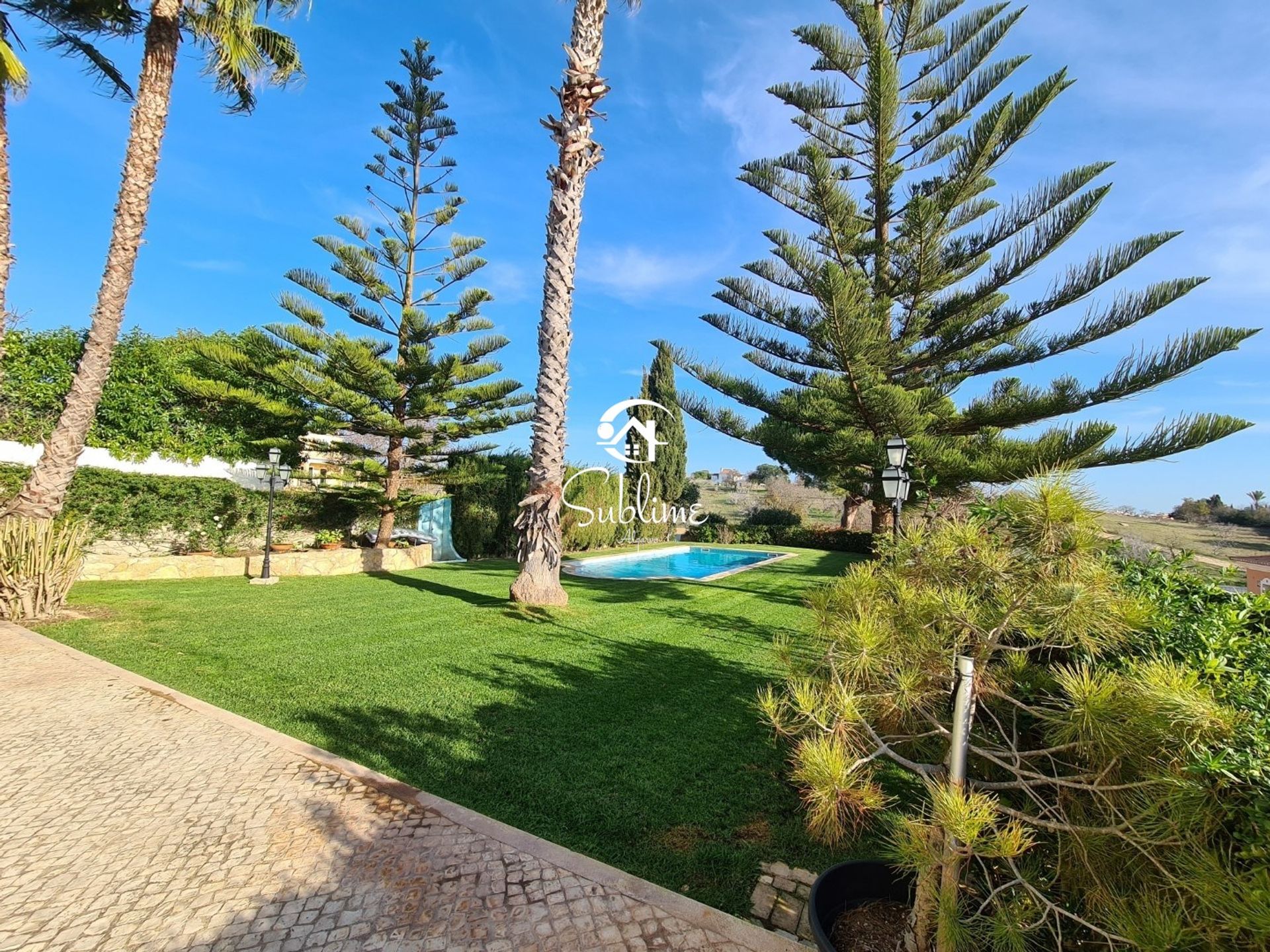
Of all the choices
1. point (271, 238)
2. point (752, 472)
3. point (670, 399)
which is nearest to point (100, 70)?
point (271, 238)

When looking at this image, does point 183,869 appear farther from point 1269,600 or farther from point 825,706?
point 1269,600

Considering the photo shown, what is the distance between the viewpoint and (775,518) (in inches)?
788

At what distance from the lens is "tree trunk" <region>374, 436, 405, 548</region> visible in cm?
1071

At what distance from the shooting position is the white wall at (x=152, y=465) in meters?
8.02

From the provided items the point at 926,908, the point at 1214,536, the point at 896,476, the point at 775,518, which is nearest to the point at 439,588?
the point at 896,476

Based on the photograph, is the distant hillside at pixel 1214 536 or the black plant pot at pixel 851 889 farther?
the distant hillside at pixel 1214 536

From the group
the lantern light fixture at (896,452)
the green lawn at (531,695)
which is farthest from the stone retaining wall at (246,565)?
the lantern light fixture at (896,452)

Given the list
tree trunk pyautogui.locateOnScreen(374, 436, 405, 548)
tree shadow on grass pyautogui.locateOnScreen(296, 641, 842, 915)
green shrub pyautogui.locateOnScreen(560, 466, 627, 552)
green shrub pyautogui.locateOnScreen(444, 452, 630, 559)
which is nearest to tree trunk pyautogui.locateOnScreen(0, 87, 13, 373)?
tree trunk pyautogui.locateOnScreen(374, 436, 405, 548)

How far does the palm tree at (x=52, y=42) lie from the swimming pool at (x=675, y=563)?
900 cm

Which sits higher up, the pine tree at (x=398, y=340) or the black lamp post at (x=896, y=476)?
the pine tree at (x=398, y=340)

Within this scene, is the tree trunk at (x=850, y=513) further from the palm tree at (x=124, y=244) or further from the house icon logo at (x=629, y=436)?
the palm tree at (x=124, y=244)

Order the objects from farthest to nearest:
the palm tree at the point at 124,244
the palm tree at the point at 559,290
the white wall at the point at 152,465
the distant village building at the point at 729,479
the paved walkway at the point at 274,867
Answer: the distant village building at the point at 729,479, the white wall at the point at 152,465, the palm tree at the point at 559,290, the palm tree at the point at 124,244, the paved walkway at the point at 274,867

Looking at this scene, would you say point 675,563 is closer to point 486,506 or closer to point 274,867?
point 486,506

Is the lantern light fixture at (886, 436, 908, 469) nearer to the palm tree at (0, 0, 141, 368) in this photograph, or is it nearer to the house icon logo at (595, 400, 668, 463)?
the house icon logo at (595, 400, 668, 463)
